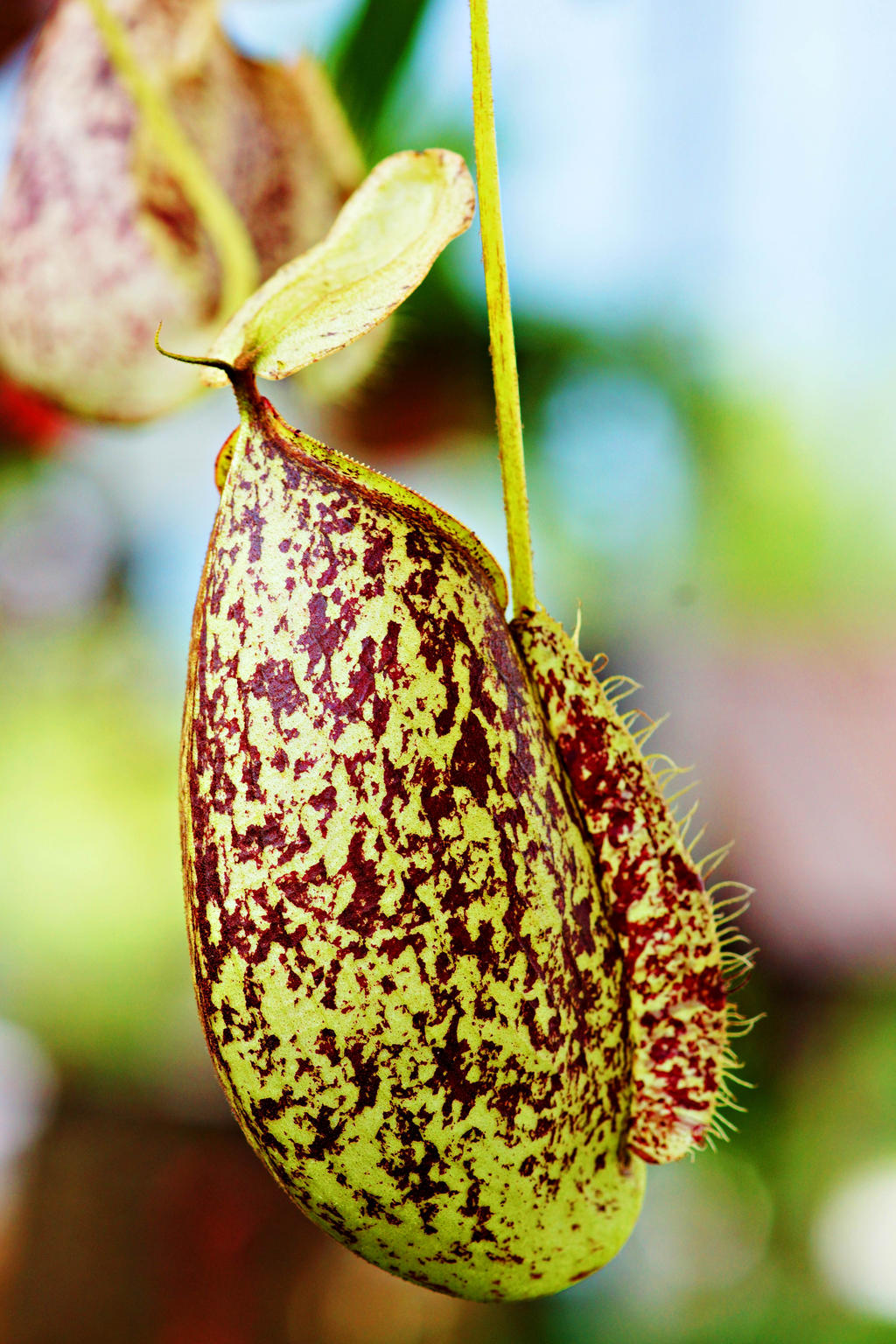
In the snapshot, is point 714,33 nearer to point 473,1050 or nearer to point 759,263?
point 759,263

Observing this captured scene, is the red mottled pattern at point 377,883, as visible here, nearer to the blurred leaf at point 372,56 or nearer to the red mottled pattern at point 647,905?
the red mottled pattern at point 647,905

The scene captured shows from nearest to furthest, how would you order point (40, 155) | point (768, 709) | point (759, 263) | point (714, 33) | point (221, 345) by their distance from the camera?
point (221, 345) → point (40, 155) → point (714, 33) → point (759, 263) → point (768, 709)

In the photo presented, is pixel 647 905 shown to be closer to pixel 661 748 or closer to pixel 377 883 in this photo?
pixel 377 883

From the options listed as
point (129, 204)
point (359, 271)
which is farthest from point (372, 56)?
point (359, 271)

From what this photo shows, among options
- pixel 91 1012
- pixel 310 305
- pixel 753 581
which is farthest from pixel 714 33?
pixel 91 1012

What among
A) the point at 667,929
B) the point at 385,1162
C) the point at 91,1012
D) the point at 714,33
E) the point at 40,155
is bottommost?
the point at 91,1012
